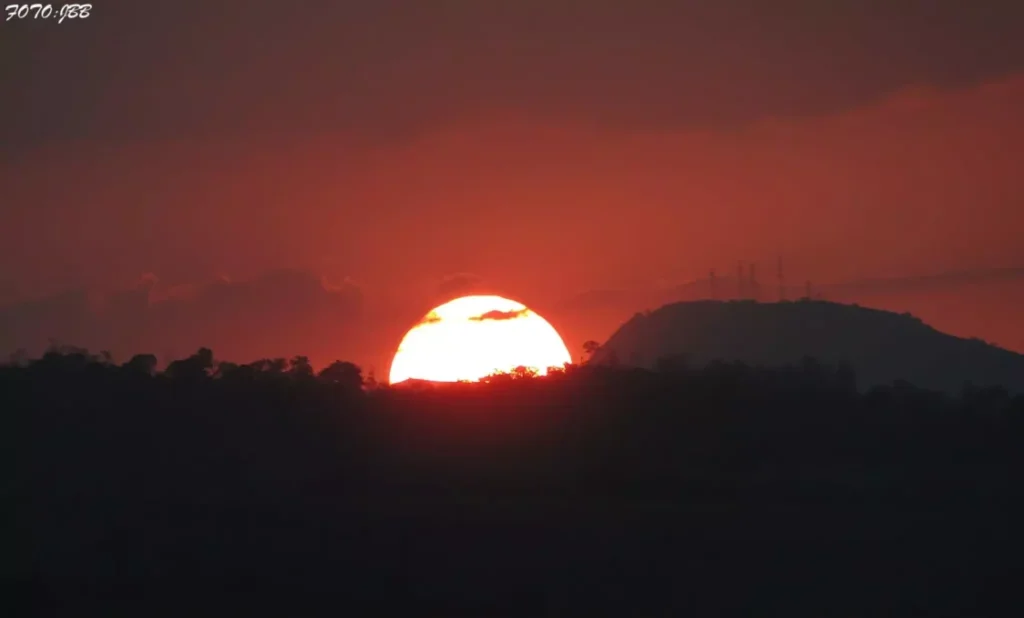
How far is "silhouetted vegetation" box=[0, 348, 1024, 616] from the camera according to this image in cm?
5034

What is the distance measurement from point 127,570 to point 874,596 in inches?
1098

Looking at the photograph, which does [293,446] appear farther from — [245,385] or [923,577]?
[923,577]

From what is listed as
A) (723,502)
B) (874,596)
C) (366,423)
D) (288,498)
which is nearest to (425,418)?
(366,423)

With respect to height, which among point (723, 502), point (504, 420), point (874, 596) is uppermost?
point (504, 420)

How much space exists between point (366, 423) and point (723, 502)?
56.8 ft

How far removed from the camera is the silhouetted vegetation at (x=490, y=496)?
50344 mm

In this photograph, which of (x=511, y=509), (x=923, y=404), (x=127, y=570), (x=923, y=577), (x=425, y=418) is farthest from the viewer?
(x=923, y=404)

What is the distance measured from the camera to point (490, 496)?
189ft

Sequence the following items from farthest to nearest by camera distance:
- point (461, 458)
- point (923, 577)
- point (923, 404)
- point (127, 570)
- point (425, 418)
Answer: point (923, 404) < point (425, 418) < point (461, 458) < point (923, 577) < point (127, 570)

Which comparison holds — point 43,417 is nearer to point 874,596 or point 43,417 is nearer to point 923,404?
point 874,596

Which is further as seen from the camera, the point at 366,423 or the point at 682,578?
the point at 366,423

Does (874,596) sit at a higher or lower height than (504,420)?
lower

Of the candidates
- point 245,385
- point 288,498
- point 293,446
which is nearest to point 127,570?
point 288,498

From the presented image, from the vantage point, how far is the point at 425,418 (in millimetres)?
65125
